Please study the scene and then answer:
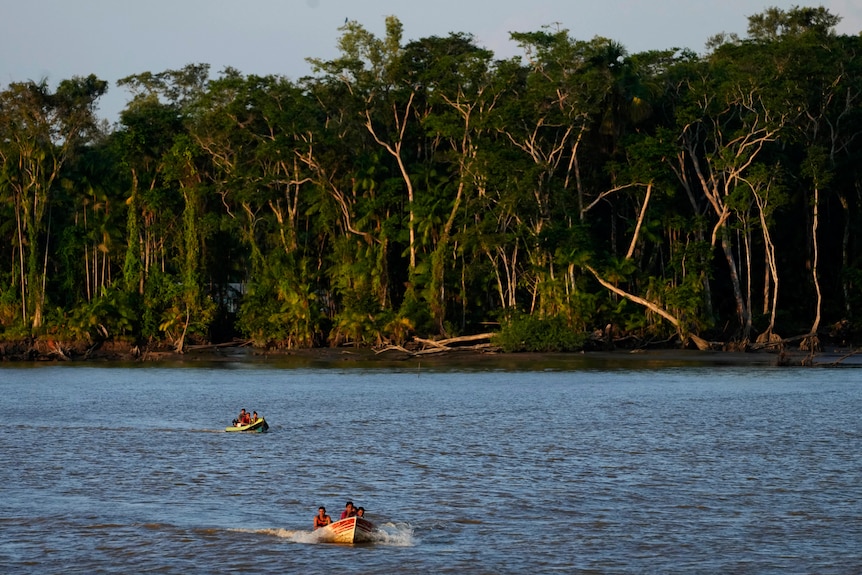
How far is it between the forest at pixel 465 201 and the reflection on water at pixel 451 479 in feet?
49.6

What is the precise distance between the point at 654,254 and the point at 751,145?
7.39 metres

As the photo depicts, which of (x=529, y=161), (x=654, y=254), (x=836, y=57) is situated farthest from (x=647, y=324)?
(x=836, y=57)

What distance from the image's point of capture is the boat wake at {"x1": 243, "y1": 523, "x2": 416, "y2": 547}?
59.4ft

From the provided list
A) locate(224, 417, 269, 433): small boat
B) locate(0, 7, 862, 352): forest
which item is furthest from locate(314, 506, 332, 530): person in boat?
locate(0, 7, 862, 352): forest

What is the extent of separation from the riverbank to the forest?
85 centimetres

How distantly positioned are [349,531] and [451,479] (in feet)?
19.1

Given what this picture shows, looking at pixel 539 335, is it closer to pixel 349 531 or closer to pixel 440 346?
pixel 440 346

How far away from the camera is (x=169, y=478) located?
23.9m

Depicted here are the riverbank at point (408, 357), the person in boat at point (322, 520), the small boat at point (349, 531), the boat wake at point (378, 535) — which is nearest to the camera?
the small boat at point (349, 531)

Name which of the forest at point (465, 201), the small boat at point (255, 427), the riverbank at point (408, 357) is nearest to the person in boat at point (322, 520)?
the small boat at point (255, 427)

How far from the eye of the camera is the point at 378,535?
716 inches

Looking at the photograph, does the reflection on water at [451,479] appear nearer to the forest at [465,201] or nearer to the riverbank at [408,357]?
the riverbank at [408,357]

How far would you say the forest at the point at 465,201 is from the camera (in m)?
56.2

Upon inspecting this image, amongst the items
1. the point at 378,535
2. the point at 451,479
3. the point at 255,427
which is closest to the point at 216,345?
the point at 255,427
